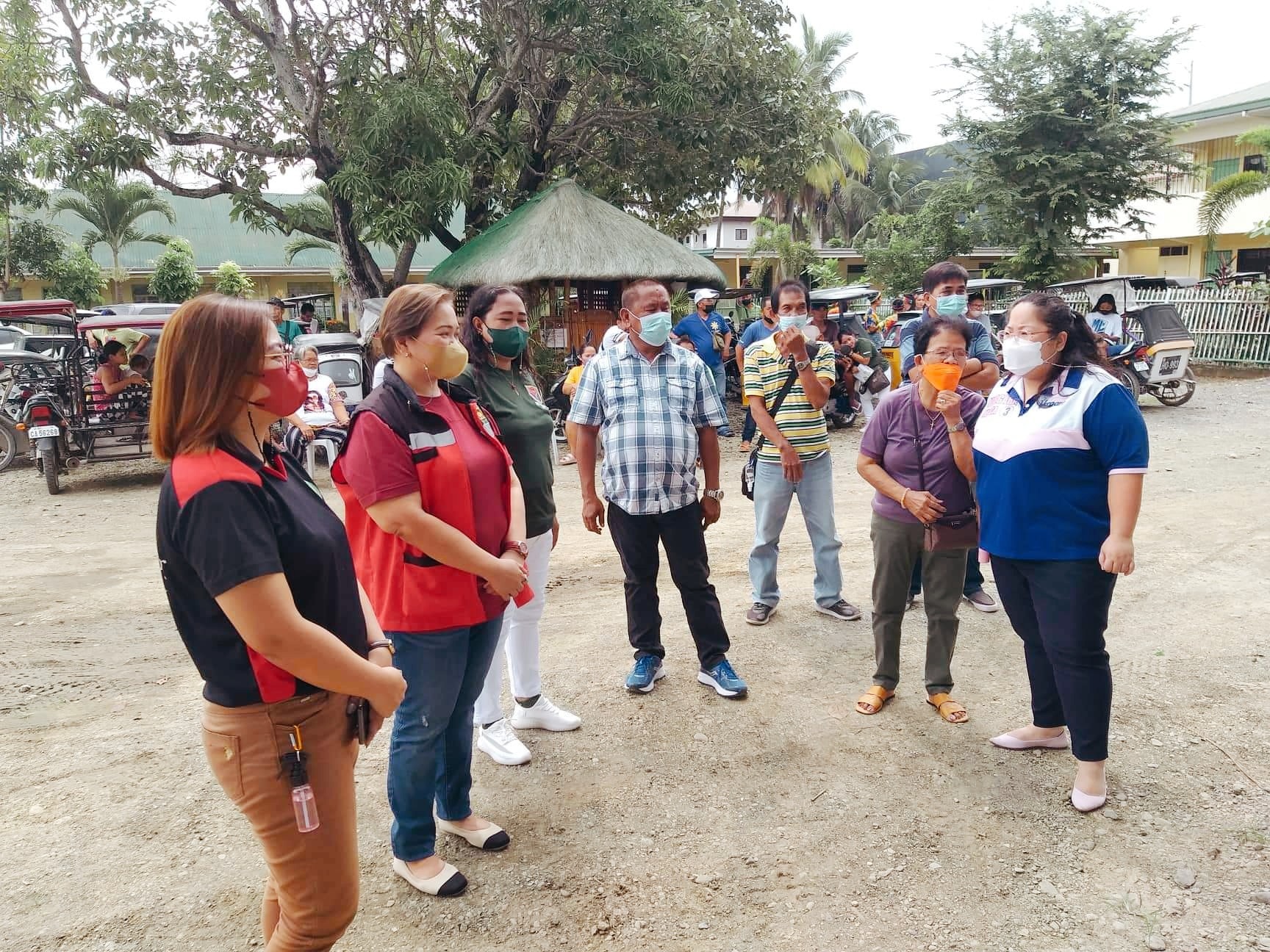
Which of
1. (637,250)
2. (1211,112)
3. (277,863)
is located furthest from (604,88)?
(1211,112)

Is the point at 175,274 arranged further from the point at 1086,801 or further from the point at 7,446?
the point at 1086,801

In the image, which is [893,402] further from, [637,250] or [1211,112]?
[1211,112]

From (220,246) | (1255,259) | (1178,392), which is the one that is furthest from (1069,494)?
(220,246)

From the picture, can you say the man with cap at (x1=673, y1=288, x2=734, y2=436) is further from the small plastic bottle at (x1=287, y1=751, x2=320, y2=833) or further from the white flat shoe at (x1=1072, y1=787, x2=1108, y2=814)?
the small plastic bottle at (x1=287, y1=751, x2=320, y2=833)

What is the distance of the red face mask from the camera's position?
1.75 metres

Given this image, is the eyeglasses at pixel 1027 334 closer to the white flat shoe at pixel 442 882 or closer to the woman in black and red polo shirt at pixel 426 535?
the woman in black and red polo shirt at pixel 426 535

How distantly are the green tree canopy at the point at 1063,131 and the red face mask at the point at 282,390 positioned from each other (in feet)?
67.4

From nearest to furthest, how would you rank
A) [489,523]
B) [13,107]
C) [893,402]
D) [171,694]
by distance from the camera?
[489,523]
[893,402]
[171,694]
[13,107]

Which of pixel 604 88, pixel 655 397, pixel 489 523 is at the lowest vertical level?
pixel 489 523

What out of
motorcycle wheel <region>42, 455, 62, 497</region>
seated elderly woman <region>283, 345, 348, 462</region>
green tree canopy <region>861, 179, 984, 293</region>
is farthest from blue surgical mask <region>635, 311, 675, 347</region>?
green tree canopy <region>861, 179, 984, 293</region>

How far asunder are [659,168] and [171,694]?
37.6ft

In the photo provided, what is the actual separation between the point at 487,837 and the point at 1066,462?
2218mm

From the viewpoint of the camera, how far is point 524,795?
3.17 metres

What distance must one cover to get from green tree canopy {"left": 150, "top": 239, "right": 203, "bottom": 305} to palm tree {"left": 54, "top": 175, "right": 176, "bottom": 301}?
1066 millimetres
